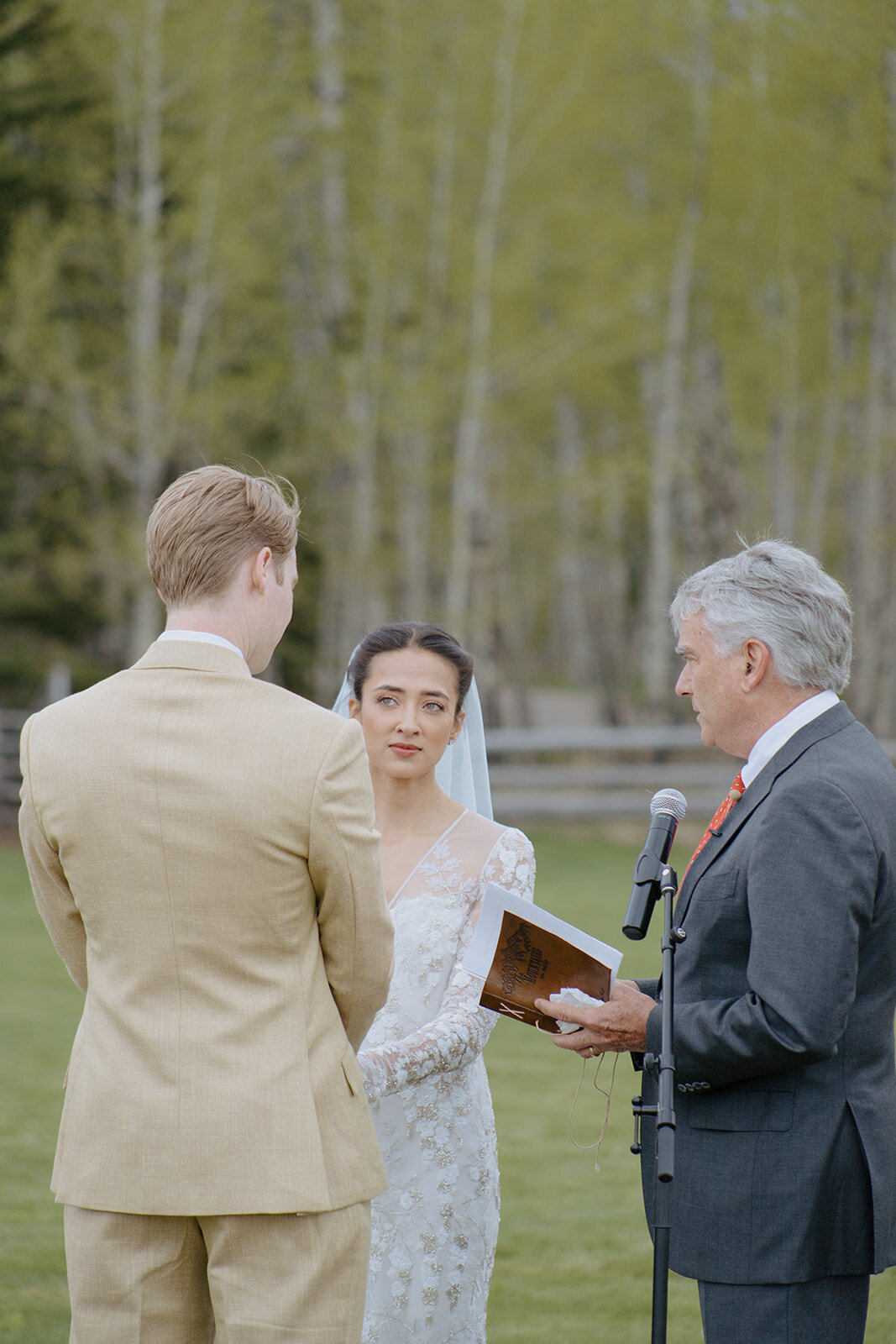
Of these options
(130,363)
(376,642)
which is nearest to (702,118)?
(130,363)

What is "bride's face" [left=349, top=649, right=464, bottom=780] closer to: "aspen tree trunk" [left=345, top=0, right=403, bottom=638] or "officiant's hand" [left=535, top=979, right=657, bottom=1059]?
"officiant's hand" [left=535, top=979, right=657, bottom=1059]

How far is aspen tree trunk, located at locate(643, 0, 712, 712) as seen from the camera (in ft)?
64.7

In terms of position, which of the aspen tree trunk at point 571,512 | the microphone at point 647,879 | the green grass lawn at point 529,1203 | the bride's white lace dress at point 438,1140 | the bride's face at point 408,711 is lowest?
the green grass lawn at point 529,1203

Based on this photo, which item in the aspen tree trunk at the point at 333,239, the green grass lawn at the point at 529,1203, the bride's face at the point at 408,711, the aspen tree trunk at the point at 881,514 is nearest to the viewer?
the bride's face at the point at 408,711

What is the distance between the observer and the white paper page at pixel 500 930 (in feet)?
8.45

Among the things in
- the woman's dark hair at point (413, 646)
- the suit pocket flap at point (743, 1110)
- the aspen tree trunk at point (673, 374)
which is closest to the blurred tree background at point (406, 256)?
the aspen tree trunk at point (673, 374)

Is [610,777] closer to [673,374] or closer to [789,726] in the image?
[673,374]

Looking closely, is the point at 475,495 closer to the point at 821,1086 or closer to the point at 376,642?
the point at 376,642

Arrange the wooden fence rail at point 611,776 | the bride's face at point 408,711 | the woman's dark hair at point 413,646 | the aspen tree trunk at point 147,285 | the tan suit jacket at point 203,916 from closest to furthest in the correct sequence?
the tan suit jacket at point 203,916
the bride's face at point 408,711
the woman's dark hair at point 413,646
the wooden fence rail at point 611,776
the aspen tree trunk at point 147,285

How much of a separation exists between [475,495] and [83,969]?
58.5 ft

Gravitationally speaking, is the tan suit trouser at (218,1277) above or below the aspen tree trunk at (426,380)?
below

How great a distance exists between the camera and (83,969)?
2.41m

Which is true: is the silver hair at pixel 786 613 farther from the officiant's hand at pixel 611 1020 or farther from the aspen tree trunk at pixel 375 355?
the aspen tree trunk at pixel 375 355

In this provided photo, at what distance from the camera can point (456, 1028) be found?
3.01 m
